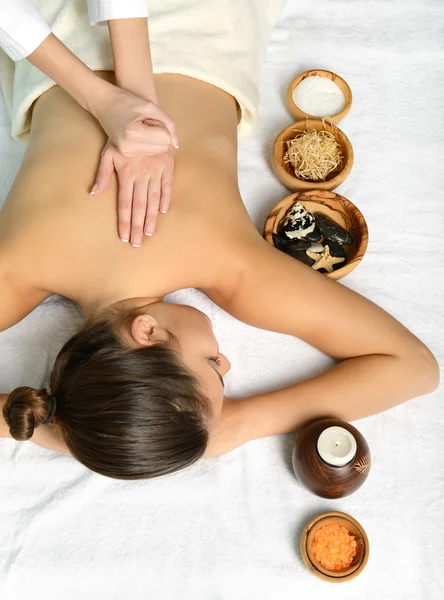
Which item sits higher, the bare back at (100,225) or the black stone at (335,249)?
the bare back at (100,225)

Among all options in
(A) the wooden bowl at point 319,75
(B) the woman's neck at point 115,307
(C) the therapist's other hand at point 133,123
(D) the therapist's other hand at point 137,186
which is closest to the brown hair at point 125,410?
(B) the woman's neck at point 115,307

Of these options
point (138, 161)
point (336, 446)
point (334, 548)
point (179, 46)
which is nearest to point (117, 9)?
point (179, 46)

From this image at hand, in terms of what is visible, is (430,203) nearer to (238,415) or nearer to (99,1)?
(238,415)

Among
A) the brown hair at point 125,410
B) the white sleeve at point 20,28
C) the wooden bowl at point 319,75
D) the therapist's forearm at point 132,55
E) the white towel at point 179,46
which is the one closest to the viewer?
the brown hair at point 125,410

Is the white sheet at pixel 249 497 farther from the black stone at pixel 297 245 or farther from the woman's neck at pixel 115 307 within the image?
the woman's neck at pixel 115 307

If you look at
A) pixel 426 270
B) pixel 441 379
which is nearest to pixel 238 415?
pixel 441 379

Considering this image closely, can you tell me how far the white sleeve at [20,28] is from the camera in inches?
46.9

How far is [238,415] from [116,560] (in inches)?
14.5

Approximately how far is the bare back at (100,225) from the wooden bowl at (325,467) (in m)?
0.34

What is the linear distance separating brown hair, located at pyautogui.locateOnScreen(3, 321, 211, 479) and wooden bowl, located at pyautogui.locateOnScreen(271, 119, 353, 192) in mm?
607

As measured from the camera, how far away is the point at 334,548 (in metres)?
1.23

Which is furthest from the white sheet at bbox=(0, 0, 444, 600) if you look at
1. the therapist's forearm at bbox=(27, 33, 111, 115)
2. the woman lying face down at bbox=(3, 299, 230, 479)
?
the therapist's forearm at bbox=(27, 33, 111, 115)

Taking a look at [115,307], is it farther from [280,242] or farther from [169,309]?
[280,242]

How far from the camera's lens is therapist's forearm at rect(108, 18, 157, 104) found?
4.25 ft
